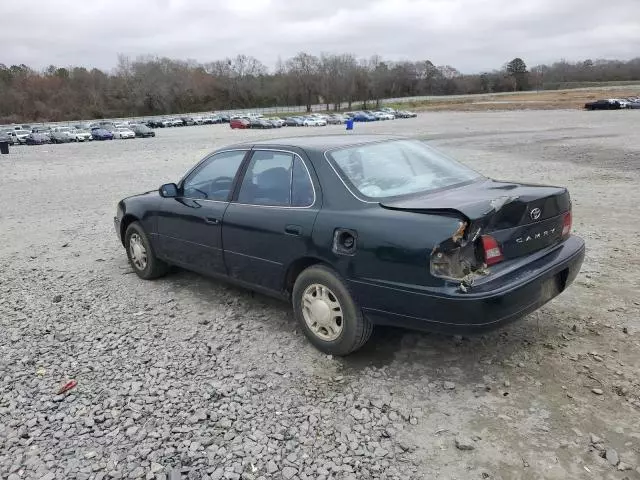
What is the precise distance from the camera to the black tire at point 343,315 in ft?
12.0

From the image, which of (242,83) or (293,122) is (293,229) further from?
(242,83)

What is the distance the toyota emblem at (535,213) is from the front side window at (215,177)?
2.52m

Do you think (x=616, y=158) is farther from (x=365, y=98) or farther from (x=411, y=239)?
(x=365, y=98)

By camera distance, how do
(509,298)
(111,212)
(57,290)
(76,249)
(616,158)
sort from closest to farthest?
(509,298) < (57,290) < (76,249) < (111,212) < (616,158)

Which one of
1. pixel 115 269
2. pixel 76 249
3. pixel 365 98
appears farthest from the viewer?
pixel 365 98

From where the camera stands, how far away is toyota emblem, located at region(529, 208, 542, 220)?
3.57 m

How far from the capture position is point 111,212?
10.5 m

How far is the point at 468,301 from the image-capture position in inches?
123

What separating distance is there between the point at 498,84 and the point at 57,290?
147 metres

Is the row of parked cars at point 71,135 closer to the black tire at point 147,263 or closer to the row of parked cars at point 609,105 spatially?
the row of parked cars at point 609,105

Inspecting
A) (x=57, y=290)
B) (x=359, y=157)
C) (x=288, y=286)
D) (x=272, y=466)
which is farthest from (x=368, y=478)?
(x=57, y=290)

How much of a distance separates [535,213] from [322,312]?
166 cm

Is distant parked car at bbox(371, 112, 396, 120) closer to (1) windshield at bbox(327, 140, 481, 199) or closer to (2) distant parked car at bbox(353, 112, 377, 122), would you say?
(2) distant parked car at bbox(353, 112, 377, 122)

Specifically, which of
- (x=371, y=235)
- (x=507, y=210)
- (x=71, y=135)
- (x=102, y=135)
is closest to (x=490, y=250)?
(x=507, y=210)
